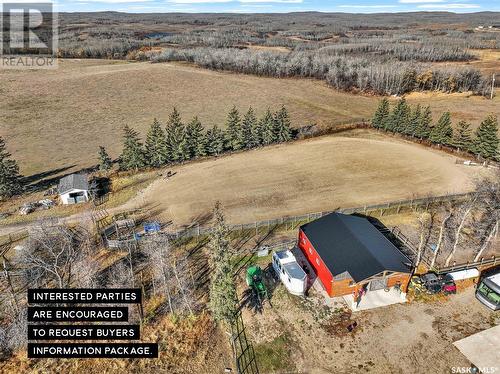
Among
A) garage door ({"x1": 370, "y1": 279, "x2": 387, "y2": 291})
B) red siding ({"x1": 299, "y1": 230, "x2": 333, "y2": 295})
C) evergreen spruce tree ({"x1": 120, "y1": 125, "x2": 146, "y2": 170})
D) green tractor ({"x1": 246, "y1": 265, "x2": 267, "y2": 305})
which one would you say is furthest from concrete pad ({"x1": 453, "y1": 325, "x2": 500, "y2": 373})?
evergreen spruce tree ({"x1": 120, "y1": 125, "x2": 146, "y2": 170})

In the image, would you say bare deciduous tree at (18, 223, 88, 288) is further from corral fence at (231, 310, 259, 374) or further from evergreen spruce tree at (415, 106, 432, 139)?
evergreen spruce tree at (415, 106, 432, 139)

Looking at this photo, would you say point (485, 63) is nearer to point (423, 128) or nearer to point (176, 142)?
point (423, 128)

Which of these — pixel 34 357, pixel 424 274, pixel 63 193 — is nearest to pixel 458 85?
pixel 424 274

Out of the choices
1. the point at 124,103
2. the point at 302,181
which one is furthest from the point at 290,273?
the point at 124,103

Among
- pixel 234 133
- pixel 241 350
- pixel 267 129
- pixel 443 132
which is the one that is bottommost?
pixel 241 350

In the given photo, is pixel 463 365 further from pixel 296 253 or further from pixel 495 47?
pixel 495 47
